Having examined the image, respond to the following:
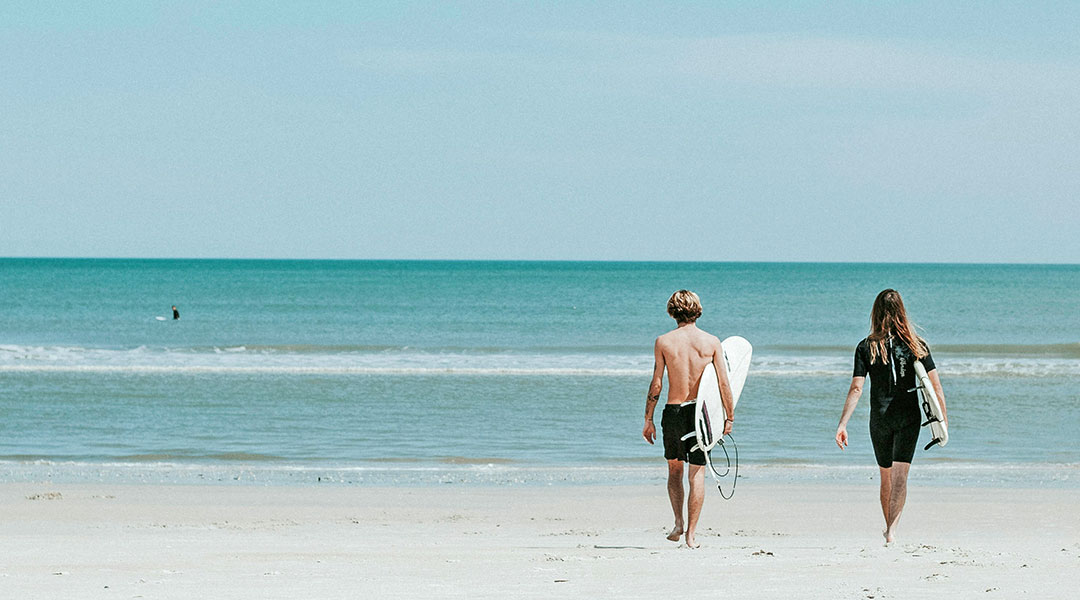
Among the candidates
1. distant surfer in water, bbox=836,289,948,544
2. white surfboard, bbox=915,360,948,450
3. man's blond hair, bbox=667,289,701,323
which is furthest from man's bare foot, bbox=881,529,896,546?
man's blond hair, bbox=667,289,701,323

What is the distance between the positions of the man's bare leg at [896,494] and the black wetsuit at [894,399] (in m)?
0.07

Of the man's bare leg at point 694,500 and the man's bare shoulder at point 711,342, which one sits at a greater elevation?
the man's bare shoulder at point 711,342

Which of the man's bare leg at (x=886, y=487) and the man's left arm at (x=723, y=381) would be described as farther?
the man's bare leg at (x=886, y=487)

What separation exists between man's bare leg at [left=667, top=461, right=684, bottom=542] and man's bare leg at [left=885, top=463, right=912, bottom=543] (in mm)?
1246

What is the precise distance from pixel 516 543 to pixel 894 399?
2.52 m

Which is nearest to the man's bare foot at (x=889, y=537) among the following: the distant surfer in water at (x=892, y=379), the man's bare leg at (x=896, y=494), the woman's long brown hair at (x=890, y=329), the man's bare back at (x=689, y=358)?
the man's bare leg at (x=896, y=494)

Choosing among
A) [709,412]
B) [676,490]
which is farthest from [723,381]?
[676,490]

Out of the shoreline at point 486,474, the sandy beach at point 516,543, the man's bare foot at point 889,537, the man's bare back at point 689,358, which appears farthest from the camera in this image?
the shoreline at point 486,474

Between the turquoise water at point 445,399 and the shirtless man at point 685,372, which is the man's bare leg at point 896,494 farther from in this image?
the turquoise water at point 445,399

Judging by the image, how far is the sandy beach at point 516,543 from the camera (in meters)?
5.42

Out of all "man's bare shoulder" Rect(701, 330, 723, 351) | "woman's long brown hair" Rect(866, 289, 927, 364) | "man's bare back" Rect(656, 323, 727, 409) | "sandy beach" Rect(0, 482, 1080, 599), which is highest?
"woman's long brown hair" Rect(866, 289, 927, 364)

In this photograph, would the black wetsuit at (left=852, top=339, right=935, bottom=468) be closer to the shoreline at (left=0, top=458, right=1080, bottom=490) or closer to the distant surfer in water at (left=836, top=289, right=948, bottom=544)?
the distant surfer in water at (left=836, top=289, right=948, bottom=544)

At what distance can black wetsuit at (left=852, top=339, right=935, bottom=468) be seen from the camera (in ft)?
21.3

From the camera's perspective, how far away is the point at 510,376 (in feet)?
75.9
